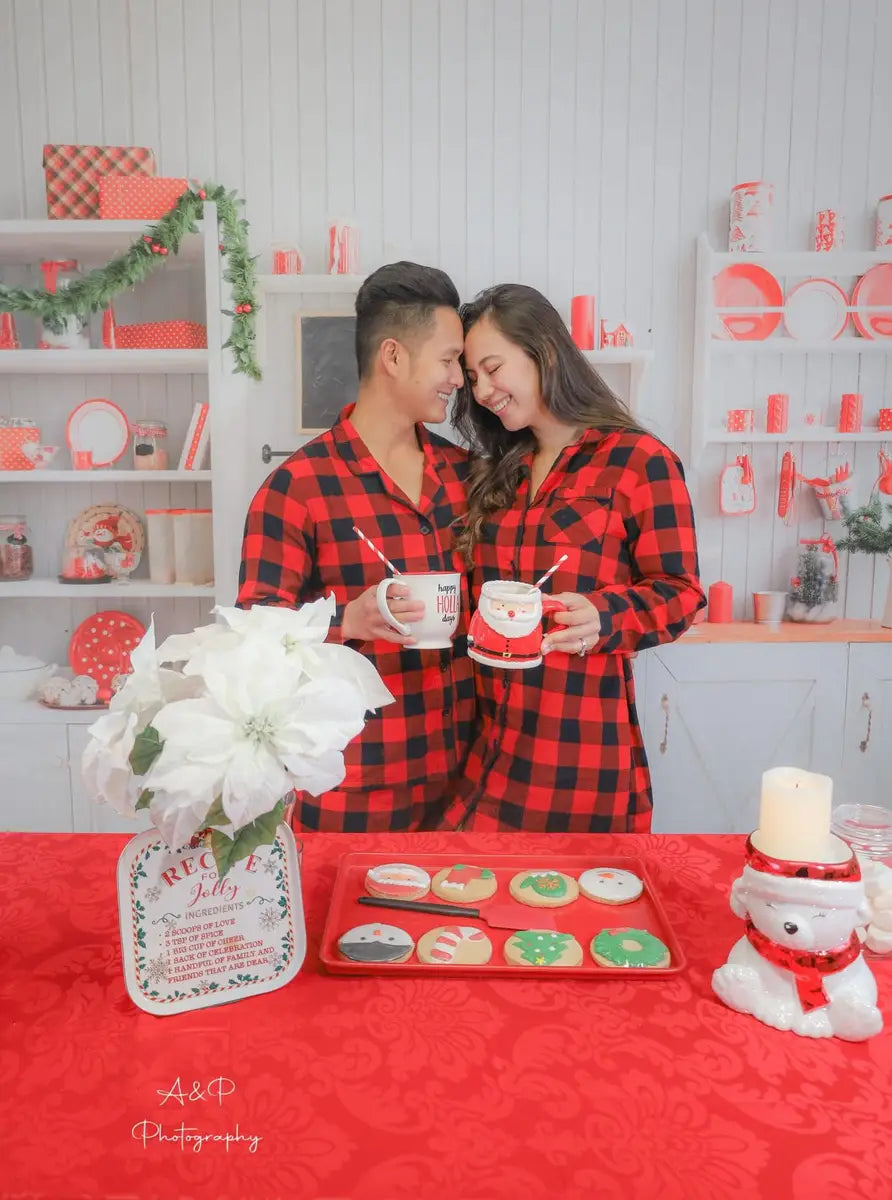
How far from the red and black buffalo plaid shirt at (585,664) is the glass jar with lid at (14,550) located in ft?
6.10

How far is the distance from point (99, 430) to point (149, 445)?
0.77ft

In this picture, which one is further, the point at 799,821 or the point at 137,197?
the point at 137,197

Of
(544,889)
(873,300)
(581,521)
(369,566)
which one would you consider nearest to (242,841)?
(544,889)

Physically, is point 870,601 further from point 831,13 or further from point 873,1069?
point 873,1069

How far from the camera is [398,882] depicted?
1.10 meters

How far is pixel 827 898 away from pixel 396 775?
3.11 feet

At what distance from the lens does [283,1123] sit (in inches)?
28.4

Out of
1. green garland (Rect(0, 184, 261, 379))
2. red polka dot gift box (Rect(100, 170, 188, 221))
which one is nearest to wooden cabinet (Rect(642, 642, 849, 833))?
green garland (Rect(0, 184, 261, 379))

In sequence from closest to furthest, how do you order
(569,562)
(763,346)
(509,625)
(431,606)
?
(509,625)
(431,606)
(569,562)
(763,346)

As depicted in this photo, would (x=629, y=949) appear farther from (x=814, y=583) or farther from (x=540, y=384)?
(x=814, y=583)

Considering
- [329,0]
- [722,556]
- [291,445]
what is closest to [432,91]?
[329,0]

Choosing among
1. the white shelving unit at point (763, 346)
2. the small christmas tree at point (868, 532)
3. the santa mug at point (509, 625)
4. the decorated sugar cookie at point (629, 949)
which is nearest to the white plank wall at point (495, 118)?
the white shelving unit at point (763, 346)

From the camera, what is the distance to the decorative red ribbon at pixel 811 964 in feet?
2.74

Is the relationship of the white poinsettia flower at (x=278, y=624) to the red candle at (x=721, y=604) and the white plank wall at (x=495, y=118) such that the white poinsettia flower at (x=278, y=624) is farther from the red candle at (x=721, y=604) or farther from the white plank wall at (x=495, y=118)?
the red candle at (x=721, y=604)
